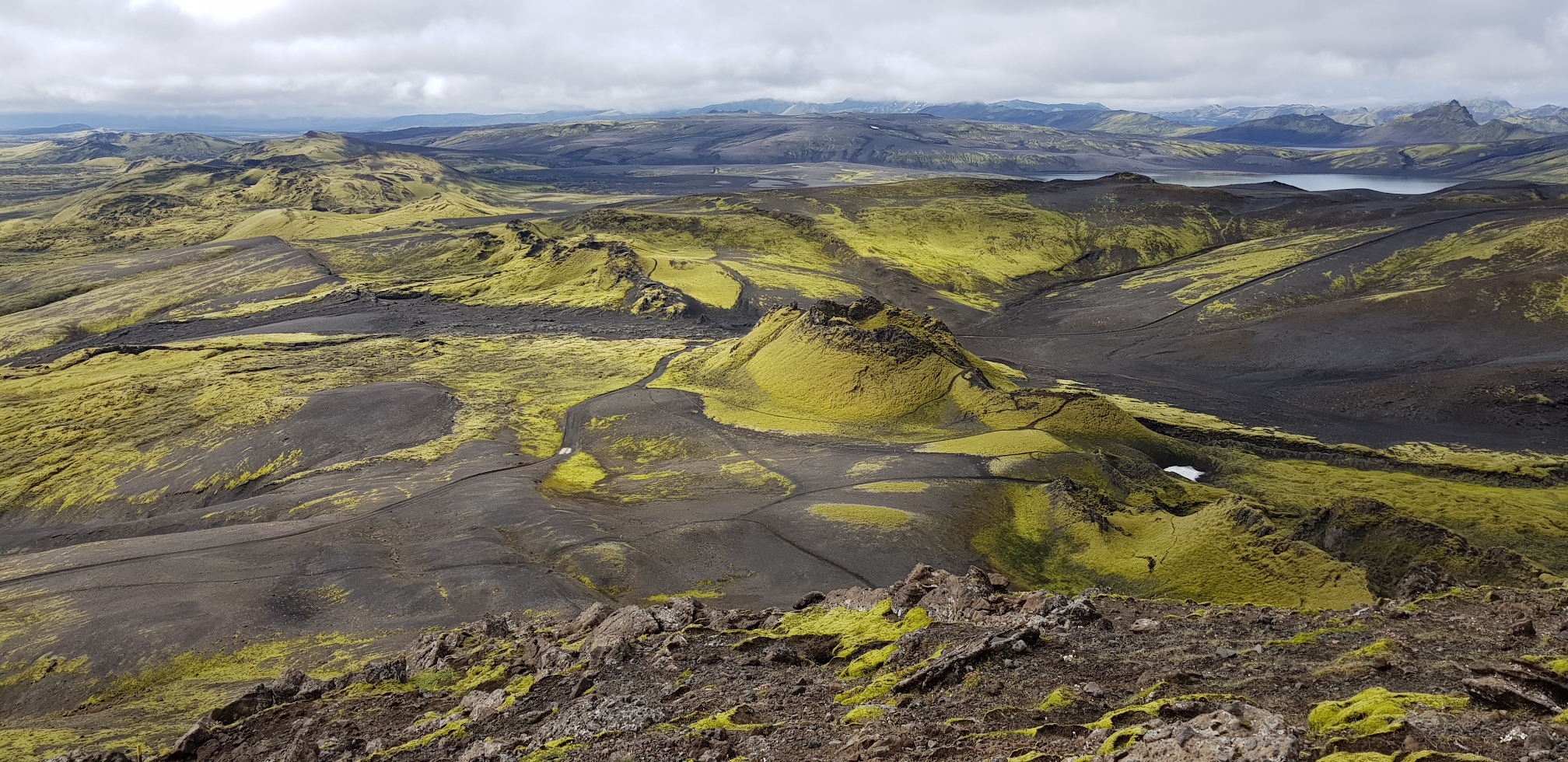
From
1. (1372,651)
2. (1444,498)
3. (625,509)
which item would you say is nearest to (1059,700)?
(1372,651)

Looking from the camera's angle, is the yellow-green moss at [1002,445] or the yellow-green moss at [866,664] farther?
the yellow-green moss at [1002,445]

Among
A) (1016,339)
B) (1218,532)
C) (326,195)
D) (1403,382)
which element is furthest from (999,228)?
(326,195)

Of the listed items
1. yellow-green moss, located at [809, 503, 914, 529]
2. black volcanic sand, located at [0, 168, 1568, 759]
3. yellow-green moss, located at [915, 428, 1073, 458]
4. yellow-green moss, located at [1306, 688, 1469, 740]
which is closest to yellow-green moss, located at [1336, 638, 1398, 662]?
black volcanic sand, located at [0, 168, 1568, 759]

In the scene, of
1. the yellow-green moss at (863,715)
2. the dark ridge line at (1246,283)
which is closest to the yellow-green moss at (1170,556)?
the yellow-green moss at (863,715)

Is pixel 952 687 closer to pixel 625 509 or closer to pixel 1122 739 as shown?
pixel 1122 739

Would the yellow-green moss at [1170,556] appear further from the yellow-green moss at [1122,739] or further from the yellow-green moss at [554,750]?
the yellow-green moss at [554,750]

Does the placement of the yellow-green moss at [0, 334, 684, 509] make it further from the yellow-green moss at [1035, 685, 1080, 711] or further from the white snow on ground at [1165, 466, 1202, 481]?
the yellow-green moss at [1035, 685, 1080, 711]
